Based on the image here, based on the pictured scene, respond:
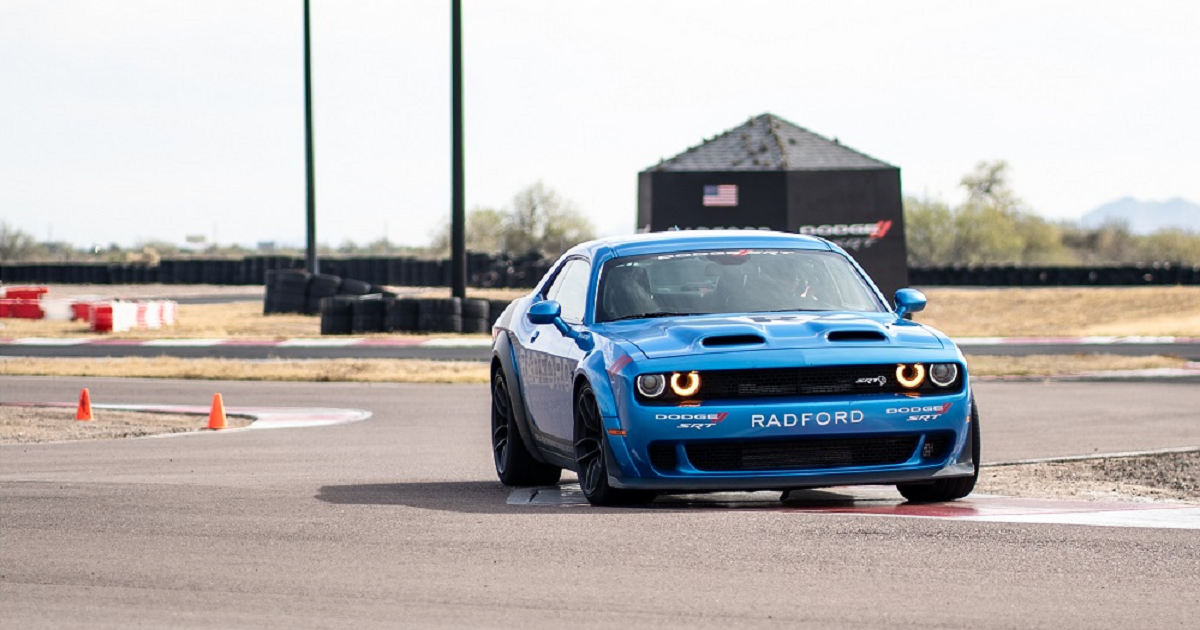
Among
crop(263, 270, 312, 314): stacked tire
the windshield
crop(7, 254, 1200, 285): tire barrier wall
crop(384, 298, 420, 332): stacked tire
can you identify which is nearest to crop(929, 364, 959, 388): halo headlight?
the windshield

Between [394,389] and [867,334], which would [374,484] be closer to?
[867,334]

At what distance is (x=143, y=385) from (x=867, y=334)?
16.8 meters

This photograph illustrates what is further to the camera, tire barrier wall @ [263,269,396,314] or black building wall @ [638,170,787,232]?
tire barrier wall @ [263,269,396,314]

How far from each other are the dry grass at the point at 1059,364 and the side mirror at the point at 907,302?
1635 centimetres

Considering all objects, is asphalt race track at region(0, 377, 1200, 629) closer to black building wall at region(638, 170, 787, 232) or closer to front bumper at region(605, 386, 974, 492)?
front bumper at region(605, 386, 974, 492)

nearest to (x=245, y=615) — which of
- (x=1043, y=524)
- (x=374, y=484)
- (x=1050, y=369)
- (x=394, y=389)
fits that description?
(x=1043, y=524)

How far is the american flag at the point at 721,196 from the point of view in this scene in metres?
41.1

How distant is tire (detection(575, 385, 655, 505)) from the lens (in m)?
9.18

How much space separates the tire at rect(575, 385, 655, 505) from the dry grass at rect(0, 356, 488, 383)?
51.0 feet

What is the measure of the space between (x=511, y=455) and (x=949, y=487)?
2.87 m

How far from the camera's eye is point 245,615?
637 cm

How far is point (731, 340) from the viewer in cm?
893

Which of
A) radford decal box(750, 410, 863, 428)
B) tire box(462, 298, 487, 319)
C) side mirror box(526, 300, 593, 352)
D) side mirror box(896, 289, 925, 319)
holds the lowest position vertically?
tire box(462, 298, 487, 319)

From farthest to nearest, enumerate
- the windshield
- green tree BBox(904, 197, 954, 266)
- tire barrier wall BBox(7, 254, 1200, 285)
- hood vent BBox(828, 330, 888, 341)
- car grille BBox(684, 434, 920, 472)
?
1. green tree BBox(904, 197, 954, 266)
2. tire barrier wall BBox(7, 254, 1200, 285)
3. the windshield
4. hood vent BBox(828, 330, 888, 341)
5. car grille BBox(684, 434, 920, 472)
